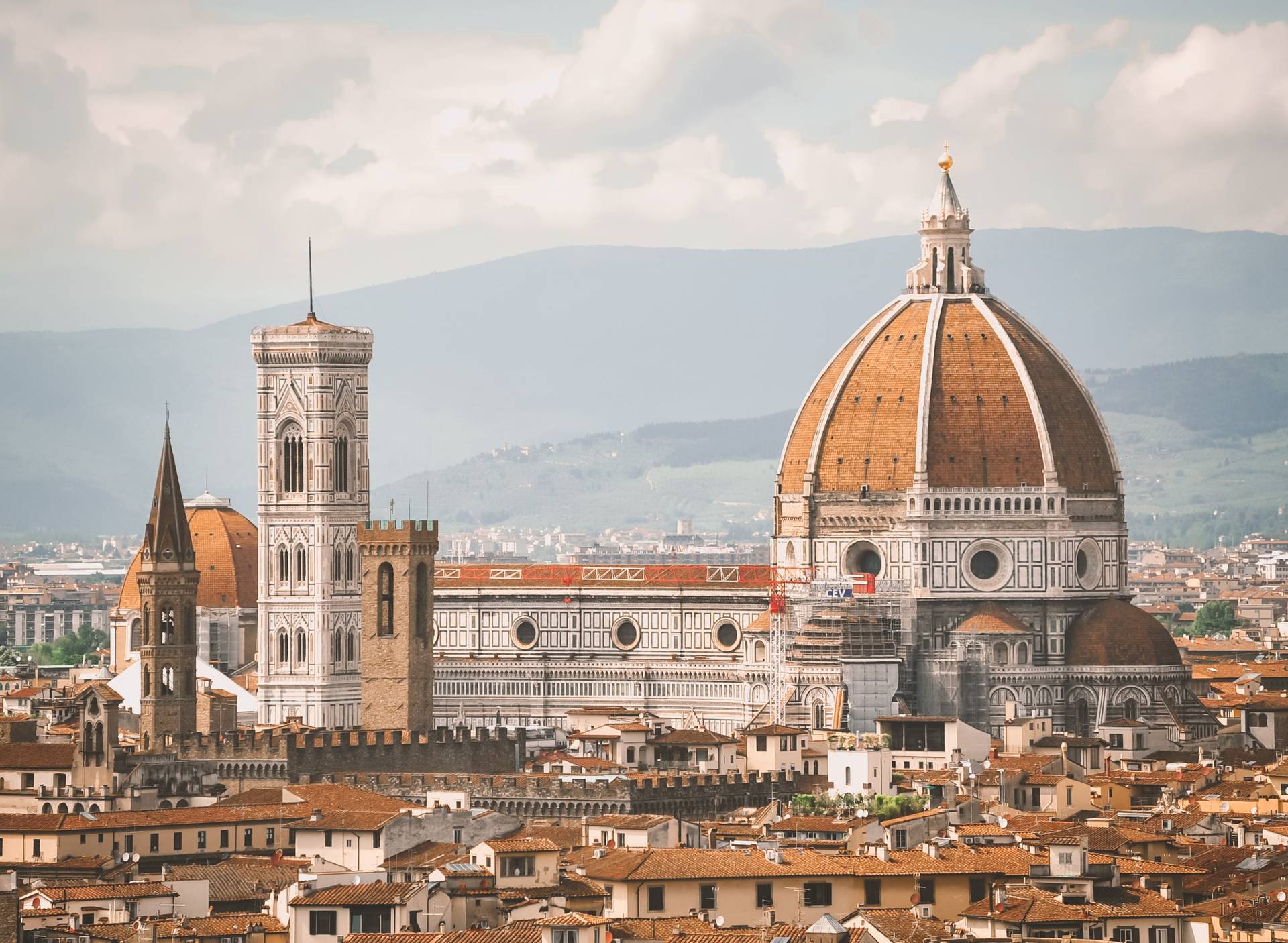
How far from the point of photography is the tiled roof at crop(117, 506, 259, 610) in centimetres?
15175

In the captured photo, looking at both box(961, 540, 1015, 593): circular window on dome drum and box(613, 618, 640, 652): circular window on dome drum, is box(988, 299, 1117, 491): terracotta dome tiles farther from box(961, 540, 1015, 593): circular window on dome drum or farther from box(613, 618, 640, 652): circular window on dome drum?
box(613, 618, 640, 652): circular window on dome drum

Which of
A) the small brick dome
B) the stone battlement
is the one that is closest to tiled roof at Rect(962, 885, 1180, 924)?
the stone battlement

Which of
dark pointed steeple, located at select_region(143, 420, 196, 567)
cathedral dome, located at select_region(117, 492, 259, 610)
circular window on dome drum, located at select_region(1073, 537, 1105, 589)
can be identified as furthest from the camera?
cathedral dome, located at select_region(117, 492, 259, 610)

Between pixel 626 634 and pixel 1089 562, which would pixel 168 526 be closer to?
pixel 626 634

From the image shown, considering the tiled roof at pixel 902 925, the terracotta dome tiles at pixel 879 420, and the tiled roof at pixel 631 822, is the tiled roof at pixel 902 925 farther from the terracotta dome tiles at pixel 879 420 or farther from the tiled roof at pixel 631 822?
the terracotta dome tiles at pixel 879 420

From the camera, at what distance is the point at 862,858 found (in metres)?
62.6

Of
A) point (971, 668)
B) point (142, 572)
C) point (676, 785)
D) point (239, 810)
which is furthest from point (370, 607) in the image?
point (239, 810)

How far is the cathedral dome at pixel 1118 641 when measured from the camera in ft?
399

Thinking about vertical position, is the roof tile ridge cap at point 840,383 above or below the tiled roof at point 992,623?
above

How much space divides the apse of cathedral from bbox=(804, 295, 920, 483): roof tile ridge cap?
116 mm

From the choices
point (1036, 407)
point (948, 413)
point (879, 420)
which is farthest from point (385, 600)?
point (1036, 407)

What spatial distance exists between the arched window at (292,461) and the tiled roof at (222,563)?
1766 centimetres

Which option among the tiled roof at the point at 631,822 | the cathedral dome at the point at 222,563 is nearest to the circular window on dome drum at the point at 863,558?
the cathedral dome at the point at 222,563

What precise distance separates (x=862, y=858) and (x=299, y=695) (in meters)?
68.9
